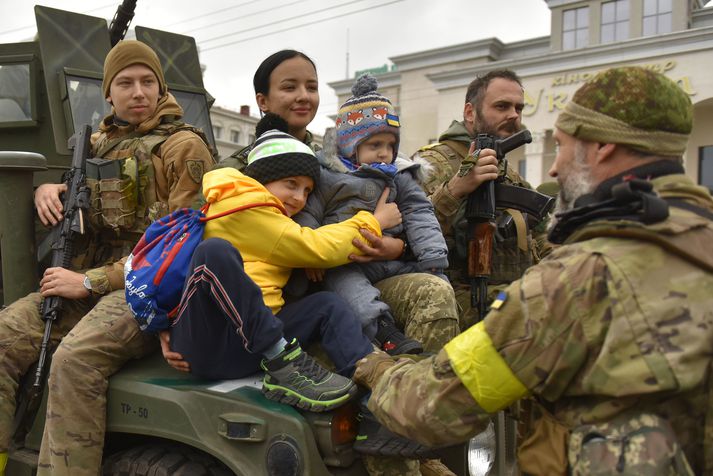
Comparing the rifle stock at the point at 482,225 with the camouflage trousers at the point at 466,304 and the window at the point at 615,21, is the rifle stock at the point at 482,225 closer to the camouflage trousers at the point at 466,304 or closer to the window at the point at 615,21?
the camouflage trousers at the point at 466,304

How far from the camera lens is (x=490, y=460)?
9.39ft

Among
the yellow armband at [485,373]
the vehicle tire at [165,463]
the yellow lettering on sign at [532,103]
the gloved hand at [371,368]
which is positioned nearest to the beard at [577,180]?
the yellow armband at [485,373]

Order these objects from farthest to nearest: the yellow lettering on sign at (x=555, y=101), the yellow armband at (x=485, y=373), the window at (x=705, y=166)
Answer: the yellow lettering on sign at (x=555, y=101), the window at (x=705, y=166), the yellow armband at (x=485, y=373)

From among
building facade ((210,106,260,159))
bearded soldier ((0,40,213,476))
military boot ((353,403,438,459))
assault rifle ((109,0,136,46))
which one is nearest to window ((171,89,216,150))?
assault rifle ((109,0,136,46))

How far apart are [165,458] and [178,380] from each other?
0.87 feet

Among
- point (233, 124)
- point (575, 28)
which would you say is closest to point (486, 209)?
point (575, 28)

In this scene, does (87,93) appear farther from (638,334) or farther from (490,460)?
(638,334)

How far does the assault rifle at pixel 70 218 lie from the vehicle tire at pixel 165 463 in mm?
750

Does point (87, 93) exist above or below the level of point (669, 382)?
above

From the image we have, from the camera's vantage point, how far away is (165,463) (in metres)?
2.50

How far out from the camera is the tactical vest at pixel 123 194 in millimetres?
3275

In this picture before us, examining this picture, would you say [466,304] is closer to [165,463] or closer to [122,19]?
[165,463]

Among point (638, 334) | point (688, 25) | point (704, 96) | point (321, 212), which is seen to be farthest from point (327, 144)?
point (688, 25)

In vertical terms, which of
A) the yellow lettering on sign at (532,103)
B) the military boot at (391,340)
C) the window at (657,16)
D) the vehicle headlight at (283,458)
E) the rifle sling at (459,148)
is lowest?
the vehicle headlight at (283,458)
